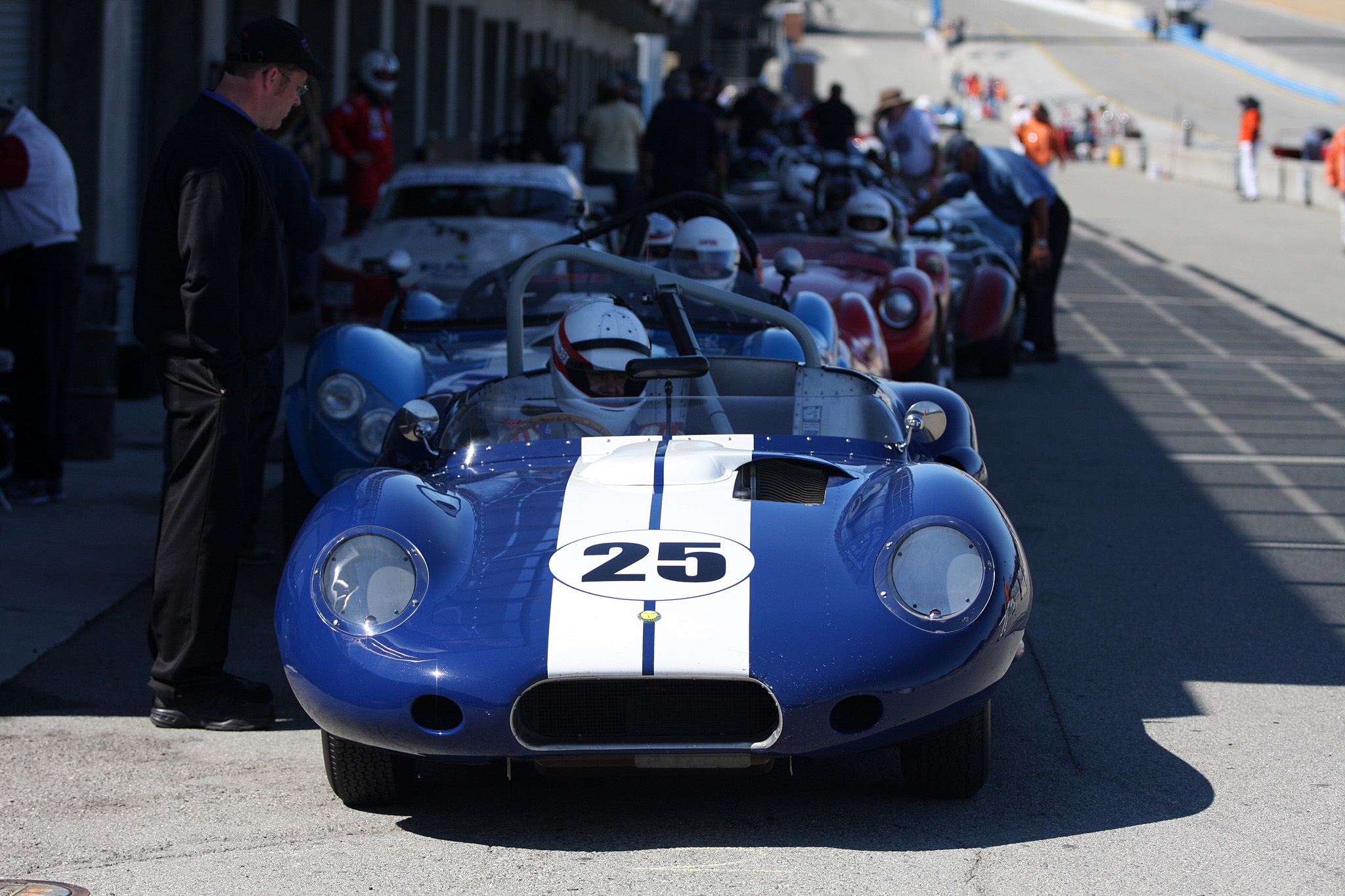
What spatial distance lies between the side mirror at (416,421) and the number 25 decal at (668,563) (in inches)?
39.7

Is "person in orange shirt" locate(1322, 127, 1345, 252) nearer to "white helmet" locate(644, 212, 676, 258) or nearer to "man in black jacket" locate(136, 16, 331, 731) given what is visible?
"white helmet" locate(644, 212, 676, 258)

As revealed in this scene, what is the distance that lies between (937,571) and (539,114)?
12395mm

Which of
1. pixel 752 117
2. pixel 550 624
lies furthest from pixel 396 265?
pixel 752 117

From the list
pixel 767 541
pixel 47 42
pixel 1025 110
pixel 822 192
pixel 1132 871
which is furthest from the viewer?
pixel 1025 110

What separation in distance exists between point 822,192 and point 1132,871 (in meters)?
9.46

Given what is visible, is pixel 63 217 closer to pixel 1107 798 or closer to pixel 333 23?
pixel 1107 798

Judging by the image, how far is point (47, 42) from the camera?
10.0 m

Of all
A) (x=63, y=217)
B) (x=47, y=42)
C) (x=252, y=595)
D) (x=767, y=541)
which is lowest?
(x=252, y=595)

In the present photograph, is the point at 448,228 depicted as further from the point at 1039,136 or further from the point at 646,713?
the point at 646,713

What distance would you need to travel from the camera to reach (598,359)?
4543 mm

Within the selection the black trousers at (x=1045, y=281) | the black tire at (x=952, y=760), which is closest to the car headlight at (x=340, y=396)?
the black tire at (x=952, y=760)

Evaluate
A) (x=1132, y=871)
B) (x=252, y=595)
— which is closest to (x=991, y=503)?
(x=1132, y=871)

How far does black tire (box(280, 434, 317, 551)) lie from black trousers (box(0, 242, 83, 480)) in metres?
1.59

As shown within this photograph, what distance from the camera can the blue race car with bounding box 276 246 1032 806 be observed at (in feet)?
11.1
